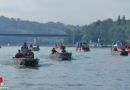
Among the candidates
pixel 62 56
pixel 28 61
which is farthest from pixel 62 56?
pixel 28 61

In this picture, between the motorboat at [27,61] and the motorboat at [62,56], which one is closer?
the motorboat at [27,61]

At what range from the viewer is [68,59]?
265 feet

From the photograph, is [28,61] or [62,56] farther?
[62,56]

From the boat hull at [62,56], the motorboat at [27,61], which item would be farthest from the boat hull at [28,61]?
the boat hull at [62,56]

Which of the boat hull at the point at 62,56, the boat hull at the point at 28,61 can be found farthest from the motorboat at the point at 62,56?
the boat hull at the point at 28,61

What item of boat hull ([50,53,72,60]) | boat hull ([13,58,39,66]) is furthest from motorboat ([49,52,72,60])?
boat hull ([13,58,39,66])

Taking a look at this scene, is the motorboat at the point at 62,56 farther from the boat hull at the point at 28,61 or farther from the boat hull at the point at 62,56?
the boat hull at the point at 28,61

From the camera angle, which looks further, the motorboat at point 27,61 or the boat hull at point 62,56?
the boat hull at point 62,56

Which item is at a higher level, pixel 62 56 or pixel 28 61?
pixel 62 56

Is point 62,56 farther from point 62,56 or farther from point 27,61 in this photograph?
point 27,61

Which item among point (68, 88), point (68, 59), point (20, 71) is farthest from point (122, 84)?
point (68, 59)

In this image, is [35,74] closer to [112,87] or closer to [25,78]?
[25,78]

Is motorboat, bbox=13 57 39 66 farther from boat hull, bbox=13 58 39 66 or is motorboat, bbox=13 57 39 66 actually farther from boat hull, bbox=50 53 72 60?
boat hull, bbox=50 53 72 60

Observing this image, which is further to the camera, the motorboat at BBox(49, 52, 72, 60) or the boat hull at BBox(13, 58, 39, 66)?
the motorboat at BBox(49, 52, 72, 60)
